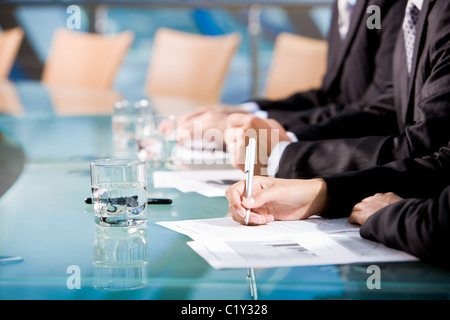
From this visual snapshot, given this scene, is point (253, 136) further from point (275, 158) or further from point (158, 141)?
point (158, 141)

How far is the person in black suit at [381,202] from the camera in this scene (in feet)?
2.78

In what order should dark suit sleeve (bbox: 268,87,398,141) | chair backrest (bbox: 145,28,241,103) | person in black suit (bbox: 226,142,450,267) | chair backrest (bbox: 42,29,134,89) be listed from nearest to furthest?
person in black suit (bbox: 226,142,450,267), dark suit sleeve (bbox: 268,87,398,141), chair backrest (bbox: 145,28,241,103), chair backrest (bbox: 42,29,134,89)

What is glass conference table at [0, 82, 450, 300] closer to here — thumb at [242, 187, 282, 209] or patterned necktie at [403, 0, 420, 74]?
thumb at [242, 187, 282, 209]

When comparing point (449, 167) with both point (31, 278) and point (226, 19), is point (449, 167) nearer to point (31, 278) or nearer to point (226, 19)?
point (31, 278)

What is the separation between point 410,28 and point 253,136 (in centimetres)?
45

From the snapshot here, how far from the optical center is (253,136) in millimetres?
1431

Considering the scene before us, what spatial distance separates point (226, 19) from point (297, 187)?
17.2 m

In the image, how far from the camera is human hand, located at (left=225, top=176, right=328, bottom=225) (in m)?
1.02

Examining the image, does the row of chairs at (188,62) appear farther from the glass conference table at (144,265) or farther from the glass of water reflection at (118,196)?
the glass of water reflection at (118,196)

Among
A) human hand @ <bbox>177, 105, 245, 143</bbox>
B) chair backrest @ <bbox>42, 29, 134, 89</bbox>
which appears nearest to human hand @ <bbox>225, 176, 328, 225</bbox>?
human hand @ <bbox>177, 105, 245, 143</bbox>

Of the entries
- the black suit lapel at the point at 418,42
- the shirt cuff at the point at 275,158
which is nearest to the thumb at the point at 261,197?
the shirt cuff at the point at 275,158

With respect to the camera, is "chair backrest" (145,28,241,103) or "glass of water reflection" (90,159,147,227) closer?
"glass of water reflection" (90,159,147,227)

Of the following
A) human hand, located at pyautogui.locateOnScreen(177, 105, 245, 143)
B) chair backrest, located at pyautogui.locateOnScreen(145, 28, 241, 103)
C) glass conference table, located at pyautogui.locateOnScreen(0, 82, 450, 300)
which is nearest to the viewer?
glass conference table, located at pyautogui.locateOnScreen(0, 82, 450, 300)
